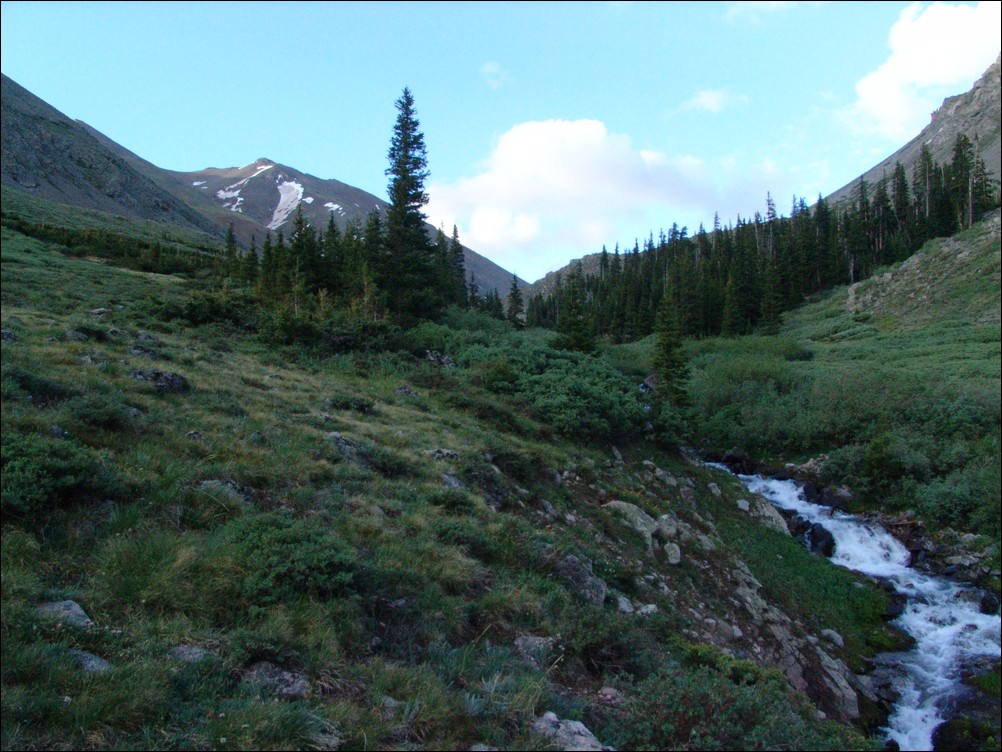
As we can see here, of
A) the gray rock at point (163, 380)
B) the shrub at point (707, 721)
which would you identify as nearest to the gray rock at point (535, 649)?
the shrub at point (707, 721)

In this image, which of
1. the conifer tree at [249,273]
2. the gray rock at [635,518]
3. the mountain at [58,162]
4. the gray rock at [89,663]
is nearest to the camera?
the gray rock at [89,663]

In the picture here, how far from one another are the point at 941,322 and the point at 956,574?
16.8ft

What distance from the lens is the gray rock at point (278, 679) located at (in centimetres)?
453

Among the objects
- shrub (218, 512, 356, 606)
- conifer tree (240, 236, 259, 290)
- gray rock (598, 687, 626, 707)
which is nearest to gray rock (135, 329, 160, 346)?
shrub (218, 512, 356, 606)

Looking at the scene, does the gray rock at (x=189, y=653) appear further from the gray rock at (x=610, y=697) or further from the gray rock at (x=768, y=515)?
the gray rock at (x=768, y=515)

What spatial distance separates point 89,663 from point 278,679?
1371 millimetres

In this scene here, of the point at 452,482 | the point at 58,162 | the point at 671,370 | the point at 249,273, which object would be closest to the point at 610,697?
the point at 452,482

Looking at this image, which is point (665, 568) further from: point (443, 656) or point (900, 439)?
point (443, 656)

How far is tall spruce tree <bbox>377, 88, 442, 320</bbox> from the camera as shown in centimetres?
3244

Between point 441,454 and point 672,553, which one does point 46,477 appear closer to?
point 441,454

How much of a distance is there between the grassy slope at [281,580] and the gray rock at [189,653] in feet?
0.29

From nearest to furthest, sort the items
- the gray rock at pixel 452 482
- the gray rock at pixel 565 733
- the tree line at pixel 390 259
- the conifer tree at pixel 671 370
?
the gray rock at pixel 565 733 → the gray rock at pixel 452 482 → the conifer tree at pixel 671 370 → the tree line at pixel 390 259

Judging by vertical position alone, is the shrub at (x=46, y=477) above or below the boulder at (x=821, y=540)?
above

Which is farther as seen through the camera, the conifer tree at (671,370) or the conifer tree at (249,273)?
the conifer tree at (671,370)
